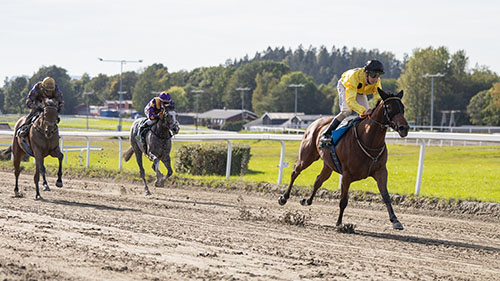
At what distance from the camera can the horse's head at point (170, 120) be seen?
10719 mm

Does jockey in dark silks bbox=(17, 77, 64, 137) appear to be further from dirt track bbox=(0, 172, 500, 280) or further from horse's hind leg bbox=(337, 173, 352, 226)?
horse's hind leg bbox=(337, 173, 352, 226)

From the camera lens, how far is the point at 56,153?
10445 mm

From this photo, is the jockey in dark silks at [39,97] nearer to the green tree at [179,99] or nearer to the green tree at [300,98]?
the green tree at [300,98]

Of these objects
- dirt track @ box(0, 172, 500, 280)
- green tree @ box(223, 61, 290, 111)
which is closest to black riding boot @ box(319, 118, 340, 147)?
dirt track @ box(0, 172, 500, 280)

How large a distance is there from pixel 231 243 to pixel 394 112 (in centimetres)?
228

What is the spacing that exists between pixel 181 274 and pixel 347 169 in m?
3.27

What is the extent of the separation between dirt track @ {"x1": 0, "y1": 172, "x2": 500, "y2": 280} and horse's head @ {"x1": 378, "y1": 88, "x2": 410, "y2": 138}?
1171 millimetres

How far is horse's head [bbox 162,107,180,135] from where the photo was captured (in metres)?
10.7

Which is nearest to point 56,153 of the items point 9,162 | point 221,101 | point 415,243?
point 415,243

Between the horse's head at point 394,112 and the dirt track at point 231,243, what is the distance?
117cm

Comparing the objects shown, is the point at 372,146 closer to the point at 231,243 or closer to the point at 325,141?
the point at 325,141

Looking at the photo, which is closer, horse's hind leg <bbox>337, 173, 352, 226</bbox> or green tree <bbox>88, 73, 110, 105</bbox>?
horse's hind leg <bbox>337, 173, 352, 226</bbox>

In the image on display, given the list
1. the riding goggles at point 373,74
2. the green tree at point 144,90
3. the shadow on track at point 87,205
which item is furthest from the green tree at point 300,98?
the riding goggles at point 373,74

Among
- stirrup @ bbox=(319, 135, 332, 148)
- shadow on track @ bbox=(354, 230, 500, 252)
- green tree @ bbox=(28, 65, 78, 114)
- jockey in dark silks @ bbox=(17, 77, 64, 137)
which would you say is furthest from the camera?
green tree @ bbox=(28, 65, 78, 114)
